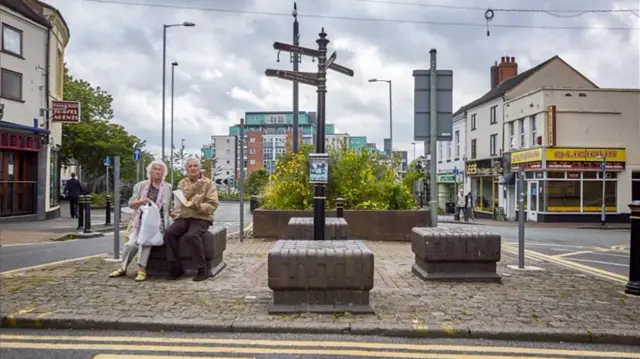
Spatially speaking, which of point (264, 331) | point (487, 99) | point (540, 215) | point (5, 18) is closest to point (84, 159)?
point (5, 18)

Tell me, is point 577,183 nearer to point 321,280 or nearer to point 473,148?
point 473,148

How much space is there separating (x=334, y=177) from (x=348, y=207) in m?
0.97

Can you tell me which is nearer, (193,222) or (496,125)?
(193,222)

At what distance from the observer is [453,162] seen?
45969 millimetres

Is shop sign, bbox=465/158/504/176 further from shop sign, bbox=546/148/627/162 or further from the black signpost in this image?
the black signpost

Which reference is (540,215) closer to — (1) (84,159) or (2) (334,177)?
(2) (334,177)

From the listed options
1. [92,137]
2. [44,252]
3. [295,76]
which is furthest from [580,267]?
[92,137]

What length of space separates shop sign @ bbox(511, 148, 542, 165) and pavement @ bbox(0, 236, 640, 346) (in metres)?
23.8

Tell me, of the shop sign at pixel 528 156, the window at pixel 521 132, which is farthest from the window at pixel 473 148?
the window at pixel 521 132

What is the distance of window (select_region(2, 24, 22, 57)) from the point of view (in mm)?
19219

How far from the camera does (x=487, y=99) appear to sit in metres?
38.9

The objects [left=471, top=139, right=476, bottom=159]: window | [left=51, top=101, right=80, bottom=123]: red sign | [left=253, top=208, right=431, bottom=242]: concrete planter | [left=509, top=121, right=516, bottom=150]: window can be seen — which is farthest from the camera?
[left=471, top=139, right=476, bottom=159]: window

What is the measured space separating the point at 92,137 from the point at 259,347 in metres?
44.5

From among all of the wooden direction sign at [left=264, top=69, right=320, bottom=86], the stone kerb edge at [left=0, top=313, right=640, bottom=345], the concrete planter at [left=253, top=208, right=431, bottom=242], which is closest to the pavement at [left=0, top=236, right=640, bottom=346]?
the stone kerb edge at [left=0, top=313, right=640, bottom=345]
